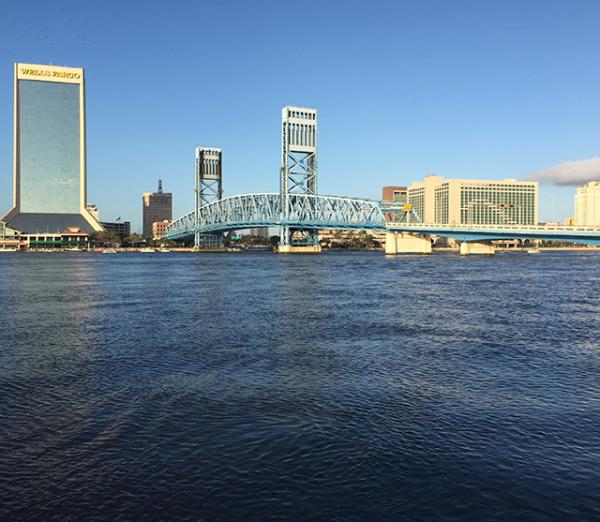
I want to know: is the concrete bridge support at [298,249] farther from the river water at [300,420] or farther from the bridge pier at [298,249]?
the river water at [300,420]

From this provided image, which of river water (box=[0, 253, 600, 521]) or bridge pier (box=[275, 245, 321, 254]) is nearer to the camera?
river water (box=[0, 253, 600, 521])

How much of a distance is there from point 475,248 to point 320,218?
37543 millimetres

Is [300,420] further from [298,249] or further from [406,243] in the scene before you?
[298,249]

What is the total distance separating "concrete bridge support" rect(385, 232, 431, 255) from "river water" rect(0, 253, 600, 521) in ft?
362

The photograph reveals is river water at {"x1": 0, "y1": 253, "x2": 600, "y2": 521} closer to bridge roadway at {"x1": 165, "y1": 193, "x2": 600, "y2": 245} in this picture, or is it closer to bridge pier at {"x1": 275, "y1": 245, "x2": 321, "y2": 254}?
bridge roadway at {"x1": 165, "y1": 193, "x2": 600, "y2": 245}

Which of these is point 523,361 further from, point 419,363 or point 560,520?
point 560,520

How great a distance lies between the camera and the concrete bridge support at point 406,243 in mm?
137125

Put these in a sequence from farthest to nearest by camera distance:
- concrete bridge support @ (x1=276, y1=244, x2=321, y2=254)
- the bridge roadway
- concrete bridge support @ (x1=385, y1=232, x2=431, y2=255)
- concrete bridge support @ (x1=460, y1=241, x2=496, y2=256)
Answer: concrete bridge support @ (x1=276, y1=244, x2=321, y2=254) < concrete bridge support @ (x1=385, y1=232, x2=431, y2=255) < concrete bridge support @ (x1=460, y1=241, x2=496, y2=256) < the bridge roadway

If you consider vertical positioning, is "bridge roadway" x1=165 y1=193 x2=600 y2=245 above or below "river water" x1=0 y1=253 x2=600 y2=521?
above

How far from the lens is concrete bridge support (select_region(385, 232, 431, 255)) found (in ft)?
450

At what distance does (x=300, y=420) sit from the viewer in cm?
1299

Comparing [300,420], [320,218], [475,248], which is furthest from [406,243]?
[300,420]

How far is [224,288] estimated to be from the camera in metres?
48.9

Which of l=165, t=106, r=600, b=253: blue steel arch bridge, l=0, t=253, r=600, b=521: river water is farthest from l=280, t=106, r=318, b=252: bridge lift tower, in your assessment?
l=0, t=253, r=600, b=521: river water
